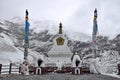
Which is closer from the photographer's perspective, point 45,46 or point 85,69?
point 85,69

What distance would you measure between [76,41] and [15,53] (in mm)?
37635

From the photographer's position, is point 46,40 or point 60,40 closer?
point 60,40

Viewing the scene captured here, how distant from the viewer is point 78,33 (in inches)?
A: 4203

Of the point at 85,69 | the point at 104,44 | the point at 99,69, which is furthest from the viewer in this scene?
the point at 104,44

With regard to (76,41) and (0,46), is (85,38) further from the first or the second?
(0,46)

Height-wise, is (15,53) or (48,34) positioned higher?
(48,34)

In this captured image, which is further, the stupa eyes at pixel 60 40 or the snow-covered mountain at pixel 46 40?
the snow-covered mountain at pixel 46 40

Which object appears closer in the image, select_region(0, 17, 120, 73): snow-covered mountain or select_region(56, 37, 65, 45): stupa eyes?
select_region(56, 37, 65, 45): stupa eyes

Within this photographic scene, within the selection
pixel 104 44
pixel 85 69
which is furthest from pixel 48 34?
pixel 85 69

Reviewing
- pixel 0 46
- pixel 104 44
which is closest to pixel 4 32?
pixel 0 46

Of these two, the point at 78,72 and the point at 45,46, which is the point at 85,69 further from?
the point at 45,46

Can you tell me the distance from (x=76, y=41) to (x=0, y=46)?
38.6m

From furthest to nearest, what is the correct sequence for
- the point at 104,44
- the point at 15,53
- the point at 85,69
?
the point at 104,44, the point at 15,53, the point at 85,69

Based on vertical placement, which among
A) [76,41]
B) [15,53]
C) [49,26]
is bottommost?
[15,53]
